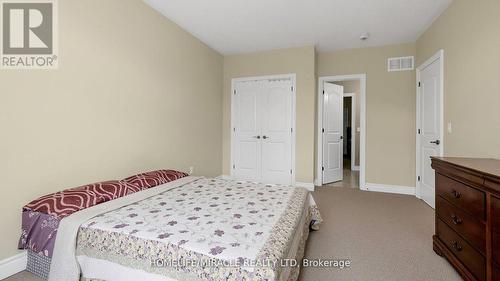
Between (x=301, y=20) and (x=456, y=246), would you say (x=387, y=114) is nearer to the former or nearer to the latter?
(x=301, y=20)

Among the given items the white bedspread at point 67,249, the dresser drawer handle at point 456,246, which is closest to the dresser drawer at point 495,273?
the dresser drawer handle at point 456,246

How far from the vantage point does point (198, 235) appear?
1254 millimetres

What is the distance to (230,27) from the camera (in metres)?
3.38

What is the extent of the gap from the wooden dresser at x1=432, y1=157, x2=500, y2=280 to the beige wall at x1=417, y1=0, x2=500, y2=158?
25.1 inches

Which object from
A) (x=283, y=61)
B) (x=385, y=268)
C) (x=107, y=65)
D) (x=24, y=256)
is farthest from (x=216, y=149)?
(x=385, y=268)

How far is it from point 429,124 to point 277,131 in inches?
92.9

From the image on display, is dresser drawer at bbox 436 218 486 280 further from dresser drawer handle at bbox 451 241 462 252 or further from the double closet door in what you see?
the double closet door

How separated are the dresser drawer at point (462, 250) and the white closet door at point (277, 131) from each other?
252 cm

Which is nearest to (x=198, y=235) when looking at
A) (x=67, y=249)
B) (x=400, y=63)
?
(x=67, y=249)

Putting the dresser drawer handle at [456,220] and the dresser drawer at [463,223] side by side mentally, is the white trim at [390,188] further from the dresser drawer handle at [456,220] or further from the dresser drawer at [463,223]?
the dresser drawer handle at [456,220]

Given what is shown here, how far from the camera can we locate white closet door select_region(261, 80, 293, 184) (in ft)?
14.0

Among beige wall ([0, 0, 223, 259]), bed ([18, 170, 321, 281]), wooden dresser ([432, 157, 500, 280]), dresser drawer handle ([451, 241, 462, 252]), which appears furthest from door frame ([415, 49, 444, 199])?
beige wall ([0, 0, 223, 259])

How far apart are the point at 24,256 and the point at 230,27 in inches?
135

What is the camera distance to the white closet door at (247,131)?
447cm
